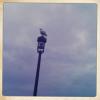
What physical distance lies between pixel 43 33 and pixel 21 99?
0.38m

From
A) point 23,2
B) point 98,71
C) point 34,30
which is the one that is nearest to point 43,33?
point 34,30

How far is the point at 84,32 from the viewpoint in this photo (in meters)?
1.33

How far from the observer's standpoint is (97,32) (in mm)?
1296

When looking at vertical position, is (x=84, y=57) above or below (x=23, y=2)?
below

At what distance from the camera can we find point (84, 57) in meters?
1.33

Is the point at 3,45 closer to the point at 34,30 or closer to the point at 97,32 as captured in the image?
the point at 34,30

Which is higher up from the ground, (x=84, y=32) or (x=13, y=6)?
(x=13, y=6)

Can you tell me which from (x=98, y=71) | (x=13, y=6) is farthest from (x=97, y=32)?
(x=13, y=6)

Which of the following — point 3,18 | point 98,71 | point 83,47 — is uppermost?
point 3,18

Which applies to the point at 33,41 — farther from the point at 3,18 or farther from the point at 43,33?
the point at 3,18

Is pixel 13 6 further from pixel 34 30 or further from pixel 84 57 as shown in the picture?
pixel 84 57

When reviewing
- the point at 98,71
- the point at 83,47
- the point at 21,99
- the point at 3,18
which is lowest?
the point at 21,99

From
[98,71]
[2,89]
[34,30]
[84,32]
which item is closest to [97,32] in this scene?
[84,32]

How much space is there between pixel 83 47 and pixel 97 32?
114 millimetres
